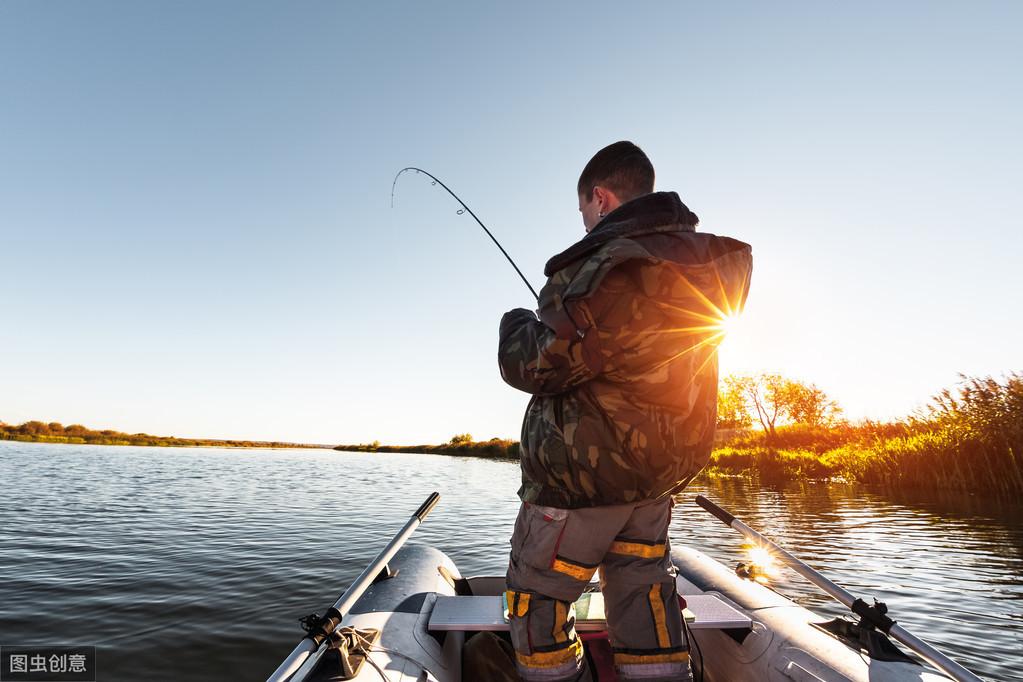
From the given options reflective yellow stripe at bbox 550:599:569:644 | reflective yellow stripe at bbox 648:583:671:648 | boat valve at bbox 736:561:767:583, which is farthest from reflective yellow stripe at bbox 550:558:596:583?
boat valve at bbox 736:561:767:583

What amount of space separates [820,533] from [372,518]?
10.4 m

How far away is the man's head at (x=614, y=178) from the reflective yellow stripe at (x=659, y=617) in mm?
1648

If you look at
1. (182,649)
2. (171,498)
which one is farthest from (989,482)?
(171,498)

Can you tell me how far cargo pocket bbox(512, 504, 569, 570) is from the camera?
6.24 feet

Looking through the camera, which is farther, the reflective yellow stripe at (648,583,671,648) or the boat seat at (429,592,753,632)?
the boat seat at (429,592,753,632)

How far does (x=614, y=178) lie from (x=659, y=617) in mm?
1918

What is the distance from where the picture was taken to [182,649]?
4.47m

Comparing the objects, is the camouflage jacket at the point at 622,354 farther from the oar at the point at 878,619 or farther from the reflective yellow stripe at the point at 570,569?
the oar at the point at 878,619

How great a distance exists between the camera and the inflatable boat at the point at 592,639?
2.56 meters

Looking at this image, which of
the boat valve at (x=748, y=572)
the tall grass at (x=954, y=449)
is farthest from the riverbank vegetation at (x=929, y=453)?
the boat valve at (x=748, y=572)

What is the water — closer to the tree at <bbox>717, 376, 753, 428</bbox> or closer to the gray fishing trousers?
the gray fishing trousers

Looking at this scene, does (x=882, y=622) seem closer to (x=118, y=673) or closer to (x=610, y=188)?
(x=610, y=188)

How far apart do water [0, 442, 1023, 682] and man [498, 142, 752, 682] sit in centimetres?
368

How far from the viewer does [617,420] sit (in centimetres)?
185
